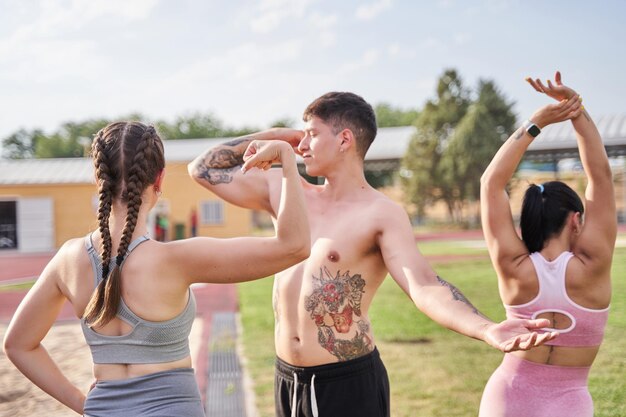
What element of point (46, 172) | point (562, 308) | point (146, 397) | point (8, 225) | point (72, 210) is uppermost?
point (562, 308)

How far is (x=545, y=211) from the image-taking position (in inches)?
106

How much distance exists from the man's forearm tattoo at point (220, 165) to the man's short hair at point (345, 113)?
1.88 ft

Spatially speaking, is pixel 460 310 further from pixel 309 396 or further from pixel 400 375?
pixel 400 375

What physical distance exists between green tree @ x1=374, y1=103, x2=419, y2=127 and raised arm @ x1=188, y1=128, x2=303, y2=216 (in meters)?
74.4

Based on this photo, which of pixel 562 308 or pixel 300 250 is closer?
pixel 300 250

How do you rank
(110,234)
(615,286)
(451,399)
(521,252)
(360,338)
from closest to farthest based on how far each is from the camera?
(110,234)
(521,252)
(360,338)
(451,399)
(615,286)

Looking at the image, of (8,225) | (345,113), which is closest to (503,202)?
(345,113)

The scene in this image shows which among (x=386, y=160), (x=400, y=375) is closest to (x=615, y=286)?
(x=400, y=375)

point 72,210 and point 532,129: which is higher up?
point 532,129

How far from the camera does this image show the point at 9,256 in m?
29.8

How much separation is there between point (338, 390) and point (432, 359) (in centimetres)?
462

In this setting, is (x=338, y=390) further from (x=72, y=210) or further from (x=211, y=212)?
(x=72, y=210)

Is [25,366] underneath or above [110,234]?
underneath

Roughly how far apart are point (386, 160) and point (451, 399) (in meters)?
31.7
